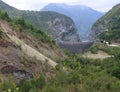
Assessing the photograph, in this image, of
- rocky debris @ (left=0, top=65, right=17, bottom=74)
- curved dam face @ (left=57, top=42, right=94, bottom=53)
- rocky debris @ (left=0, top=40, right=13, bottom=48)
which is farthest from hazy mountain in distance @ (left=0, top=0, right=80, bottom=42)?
rocky debris @ (left=0, top=65, right=17, bottom=74)

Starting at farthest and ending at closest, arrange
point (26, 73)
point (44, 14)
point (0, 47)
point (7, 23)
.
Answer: point (44, 14)
point (7, 23)
point (0, 47)
point (26, 73)

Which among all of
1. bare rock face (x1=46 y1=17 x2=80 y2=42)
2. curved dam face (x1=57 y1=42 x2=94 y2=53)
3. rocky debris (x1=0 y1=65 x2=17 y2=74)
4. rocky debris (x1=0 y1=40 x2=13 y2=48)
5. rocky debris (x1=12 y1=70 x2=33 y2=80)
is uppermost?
rocky debris (x1=0 y1=40 x2=13 y2=48)

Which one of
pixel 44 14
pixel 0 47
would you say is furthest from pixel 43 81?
pixel 44 14

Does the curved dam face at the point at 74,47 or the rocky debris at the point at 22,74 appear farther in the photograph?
the curved dam face at the point at 74,47

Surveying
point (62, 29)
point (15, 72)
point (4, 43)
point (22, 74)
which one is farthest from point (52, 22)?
point (15, 72)

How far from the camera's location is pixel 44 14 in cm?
15950

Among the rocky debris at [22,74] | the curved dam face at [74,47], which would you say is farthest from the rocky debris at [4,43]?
the curved dam face at [74,47]

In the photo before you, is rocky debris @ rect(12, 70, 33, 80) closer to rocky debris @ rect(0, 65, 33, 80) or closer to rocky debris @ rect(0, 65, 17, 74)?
rocky debris @ rect(0, 65, 33, 80)

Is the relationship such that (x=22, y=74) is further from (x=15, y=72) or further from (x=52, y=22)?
(x=52, y=22)

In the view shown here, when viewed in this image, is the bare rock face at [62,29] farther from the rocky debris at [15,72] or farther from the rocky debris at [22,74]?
the rocky debris at [15,72]

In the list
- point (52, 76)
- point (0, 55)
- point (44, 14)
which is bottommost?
point (44, 14)

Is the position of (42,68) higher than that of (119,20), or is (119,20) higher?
(42,68)

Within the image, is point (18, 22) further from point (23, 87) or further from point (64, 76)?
point (23, 87)

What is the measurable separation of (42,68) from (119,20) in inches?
3229
